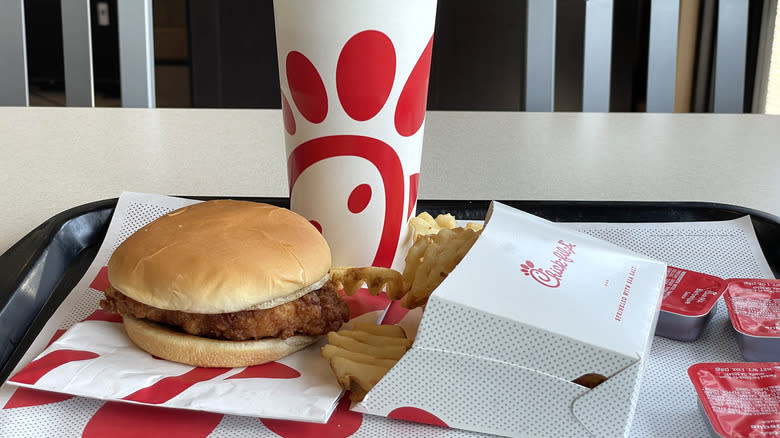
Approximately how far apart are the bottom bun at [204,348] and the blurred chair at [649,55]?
163 cm

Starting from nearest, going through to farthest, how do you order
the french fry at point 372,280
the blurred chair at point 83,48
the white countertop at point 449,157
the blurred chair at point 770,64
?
the french fry at point 372,280 → the white countertop at point 449,157 → the blurred chair at point 83,48 → the blurred chair at point 770,64

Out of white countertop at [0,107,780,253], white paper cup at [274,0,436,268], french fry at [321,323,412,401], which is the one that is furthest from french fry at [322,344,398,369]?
white countertop at [0,107,780,253]

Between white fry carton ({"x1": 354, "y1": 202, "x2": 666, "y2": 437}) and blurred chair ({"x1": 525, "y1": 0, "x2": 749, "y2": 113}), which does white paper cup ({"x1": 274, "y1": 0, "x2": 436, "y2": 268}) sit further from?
blurred chair ({"x1": 525, "y1": 0, "x2": 749, "y2": 113})

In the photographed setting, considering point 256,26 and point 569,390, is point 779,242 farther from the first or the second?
point 256,26

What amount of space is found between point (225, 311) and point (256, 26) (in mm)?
4361

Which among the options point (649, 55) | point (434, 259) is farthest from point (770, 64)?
point (434, 259)

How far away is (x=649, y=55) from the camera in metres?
2.31

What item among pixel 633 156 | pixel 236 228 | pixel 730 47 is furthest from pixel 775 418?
pixel 730 47

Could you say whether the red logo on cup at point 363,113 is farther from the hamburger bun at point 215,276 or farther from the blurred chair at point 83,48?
the blurred chair at point 83,48

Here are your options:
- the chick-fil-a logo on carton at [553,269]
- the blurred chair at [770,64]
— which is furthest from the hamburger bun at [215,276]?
the blurred chair at [770,64]

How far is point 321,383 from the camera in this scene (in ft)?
2.23

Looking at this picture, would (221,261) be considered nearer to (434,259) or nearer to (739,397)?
(434,259)

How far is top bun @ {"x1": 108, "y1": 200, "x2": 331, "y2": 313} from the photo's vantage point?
0.69 meters

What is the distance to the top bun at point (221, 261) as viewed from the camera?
2.26ft
